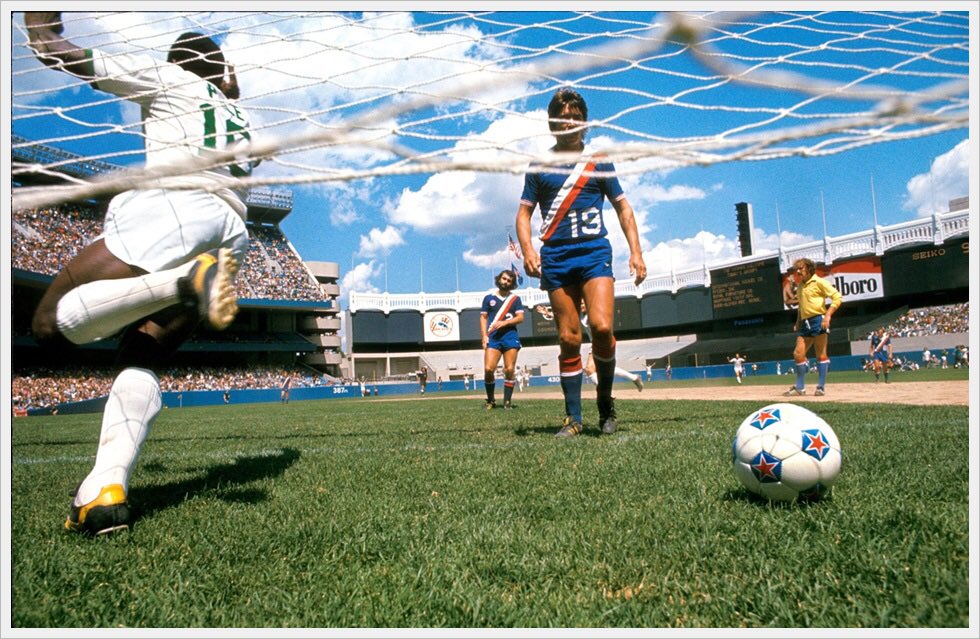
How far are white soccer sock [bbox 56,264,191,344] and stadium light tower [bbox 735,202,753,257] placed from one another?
51.0 m

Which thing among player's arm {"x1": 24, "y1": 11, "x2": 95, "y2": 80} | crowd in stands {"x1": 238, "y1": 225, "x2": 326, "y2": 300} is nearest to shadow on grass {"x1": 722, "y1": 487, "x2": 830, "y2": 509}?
player's arm {"x1": 24, "y1": 11, "x2": 95, "y2": 80}

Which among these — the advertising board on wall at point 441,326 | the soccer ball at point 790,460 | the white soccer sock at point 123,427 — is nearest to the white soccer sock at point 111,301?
the white soccer sock at point 123,427

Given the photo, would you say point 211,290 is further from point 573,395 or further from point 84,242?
point 84,242

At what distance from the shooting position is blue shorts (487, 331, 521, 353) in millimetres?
9234

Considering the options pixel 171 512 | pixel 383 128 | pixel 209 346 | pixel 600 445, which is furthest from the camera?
pixel 209 346

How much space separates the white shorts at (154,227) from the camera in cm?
235

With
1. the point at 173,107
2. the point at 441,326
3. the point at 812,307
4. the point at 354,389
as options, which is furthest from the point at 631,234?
the point at 441,326

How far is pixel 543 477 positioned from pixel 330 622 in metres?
1.54

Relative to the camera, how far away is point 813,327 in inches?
340

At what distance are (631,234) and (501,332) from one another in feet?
15.2

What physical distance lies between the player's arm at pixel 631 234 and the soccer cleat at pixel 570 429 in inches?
44.3

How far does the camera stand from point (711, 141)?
2.09m

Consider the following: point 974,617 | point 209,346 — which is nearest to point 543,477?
point 974,617

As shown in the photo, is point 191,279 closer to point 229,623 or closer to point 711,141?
point 229,623
